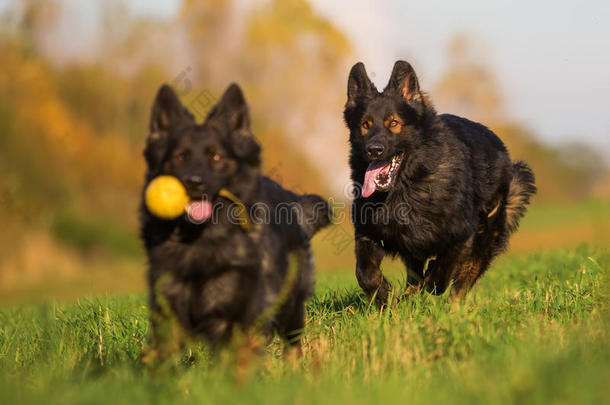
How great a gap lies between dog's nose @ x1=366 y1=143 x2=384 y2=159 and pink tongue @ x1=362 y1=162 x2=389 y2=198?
320mm

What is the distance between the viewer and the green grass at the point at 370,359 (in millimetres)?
3172

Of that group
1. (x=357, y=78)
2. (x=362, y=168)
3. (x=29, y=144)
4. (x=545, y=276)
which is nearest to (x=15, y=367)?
(x=362, y=168)

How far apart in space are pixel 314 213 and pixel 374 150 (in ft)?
3.30

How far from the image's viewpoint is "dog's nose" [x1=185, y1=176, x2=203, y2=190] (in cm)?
393

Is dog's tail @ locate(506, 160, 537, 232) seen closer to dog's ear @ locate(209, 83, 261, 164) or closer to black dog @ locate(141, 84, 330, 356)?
black dog @ locate(141, 84, 330, 356)

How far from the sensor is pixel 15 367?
15.3 feet

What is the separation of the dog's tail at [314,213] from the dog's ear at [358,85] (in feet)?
5.36

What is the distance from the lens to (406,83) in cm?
668

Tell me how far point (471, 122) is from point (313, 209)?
3.07 meters

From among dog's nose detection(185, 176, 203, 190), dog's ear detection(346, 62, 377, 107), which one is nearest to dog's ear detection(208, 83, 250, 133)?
dog's nose detection(185, 176, 203, 190)

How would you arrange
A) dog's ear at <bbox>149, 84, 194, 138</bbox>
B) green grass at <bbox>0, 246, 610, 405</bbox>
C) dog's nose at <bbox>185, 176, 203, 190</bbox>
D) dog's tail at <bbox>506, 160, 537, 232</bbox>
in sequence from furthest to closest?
dog's tail at <bbox>506, 160, 537, 232</bbox> → dog's ear at <bbox>149, 84, 194, 138</bbox> → dog's nose at <bbox>185, 176, 203, 190</bbox> → green grass at <bbox>0, 246, 610, 405</bbox>

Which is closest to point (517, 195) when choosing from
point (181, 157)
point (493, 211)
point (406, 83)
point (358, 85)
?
point (493, 211)

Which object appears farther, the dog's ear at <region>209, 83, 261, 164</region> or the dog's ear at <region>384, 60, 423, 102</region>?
the dog's ear at <region>384, 60, 423, 102</region>

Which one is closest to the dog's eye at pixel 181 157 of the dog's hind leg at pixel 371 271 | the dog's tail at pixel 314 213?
the dog's tail at pixel 314 213
